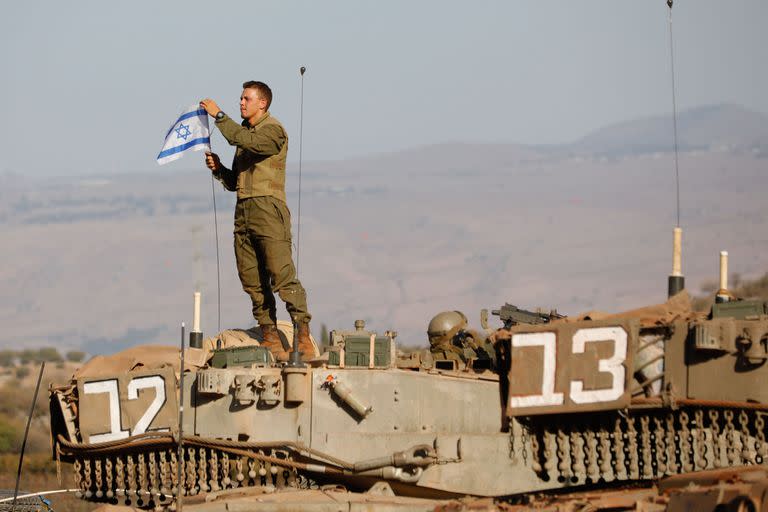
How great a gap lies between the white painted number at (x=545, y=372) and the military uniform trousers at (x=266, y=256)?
2886 mm

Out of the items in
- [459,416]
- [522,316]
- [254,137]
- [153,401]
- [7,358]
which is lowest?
[7,358]

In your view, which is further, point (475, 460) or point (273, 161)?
point (273, 161)

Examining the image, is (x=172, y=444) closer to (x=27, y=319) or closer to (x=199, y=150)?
(x=199, y=150)

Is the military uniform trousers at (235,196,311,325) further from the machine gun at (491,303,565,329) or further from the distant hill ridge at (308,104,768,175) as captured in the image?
the distant hill ridge at (308,104,768,175)

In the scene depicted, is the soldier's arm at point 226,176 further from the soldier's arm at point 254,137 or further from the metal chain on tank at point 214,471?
the metal chain on tank at point 214,471

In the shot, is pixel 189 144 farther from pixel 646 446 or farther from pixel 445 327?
pixel 646 446

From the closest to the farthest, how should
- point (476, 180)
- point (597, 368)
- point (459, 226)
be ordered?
point (597, 368) → point (459, 226) → point (476, 180)

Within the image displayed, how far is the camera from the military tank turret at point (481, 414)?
21062 mm

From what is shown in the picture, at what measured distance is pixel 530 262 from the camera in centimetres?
10388

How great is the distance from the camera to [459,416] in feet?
70.8

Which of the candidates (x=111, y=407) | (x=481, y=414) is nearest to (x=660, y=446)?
(x=481, y=414)

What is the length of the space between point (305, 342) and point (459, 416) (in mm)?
2339

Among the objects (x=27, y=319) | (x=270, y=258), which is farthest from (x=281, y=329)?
(x=27, y=319)

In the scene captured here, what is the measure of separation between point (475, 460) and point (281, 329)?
3.85m
